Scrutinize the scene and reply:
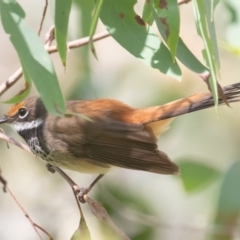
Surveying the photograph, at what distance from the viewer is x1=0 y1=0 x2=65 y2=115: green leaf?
5.87ft

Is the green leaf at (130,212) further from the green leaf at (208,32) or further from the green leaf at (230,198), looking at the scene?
the green leaf at (208,32)

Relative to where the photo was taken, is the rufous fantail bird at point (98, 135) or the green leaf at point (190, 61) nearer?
the green leaf at point (190, 61)

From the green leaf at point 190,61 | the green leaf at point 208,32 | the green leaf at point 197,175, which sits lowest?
the green leaf at point 197,175

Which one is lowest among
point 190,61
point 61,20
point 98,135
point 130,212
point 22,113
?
point 130,212

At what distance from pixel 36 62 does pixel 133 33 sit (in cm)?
41

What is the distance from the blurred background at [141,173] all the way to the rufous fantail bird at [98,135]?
225mm

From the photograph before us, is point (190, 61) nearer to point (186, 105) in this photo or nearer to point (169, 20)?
point (169, 20)

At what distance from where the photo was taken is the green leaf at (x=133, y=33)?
2.03 m

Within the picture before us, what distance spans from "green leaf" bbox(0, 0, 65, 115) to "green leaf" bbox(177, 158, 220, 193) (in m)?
0.92

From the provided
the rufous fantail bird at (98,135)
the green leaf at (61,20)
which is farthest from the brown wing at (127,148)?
the green leaf at (61,20)

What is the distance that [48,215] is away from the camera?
423 cm

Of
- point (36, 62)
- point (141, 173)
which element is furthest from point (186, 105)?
point (141, 173)

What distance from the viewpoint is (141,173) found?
422cm

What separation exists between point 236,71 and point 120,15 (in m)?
2.51
